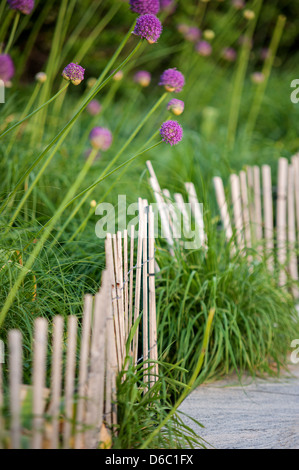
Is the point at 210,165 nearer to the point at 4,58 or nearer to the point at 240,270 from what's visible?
the point at 240,270

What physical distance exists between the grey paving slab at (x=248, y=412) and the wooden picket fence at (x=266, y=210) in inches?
31.9

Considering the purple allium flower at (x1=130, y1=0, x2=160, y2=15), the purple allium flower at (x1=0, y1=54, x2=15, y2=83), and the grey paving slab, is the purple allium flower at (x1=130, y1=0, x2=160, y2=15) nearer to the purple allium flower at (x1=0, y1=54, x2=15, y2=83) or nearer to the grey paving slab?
the purple allium flower at (x1=0, y1=54, x2=15, y2=83)

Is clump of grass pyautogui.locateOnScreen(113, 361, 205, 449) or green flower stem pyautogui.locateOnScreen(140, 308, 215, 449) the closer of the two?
green flower stem pyautogui.locateOnScreen(140, 308, 215, 449)

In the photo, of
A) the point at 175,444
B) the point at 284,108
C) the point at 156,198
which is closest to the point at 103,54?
the point at 284,108

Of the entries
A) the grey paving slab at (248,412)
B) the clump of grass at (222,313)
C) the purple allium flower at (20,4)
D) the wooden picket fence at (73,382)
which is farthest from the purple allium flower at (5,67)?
the grey paving slab at (248,412)

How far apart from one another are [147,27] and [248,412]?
4.96 feet

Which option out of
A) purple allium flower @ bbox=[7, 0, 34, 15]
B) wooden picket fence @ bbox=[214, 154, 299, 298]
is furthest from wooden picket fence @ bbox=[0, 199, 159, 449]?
wooden picket fence @ bbox=[214, 154, 299, 298]

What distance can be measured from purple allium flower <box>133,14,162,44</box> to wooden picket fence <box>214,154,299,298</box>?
4.66 feet

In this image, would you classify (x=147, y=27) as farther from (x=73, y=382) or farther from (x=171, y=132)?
(x=73, y=382)

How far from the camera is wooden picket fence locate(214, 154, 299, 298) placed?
10.1 feet

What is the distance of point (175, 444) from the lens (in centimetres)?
164

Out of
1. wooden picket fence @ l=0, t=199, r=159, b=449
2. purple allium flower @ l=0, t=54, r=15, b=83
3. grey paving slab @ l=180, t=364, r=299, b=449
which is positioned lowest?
grey paving slab @ l=180, t=364, r=299, b=449

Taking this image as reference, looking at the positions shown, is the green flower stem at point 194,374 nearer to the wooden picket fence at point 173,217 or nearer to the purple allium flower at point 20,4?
the wooden picket fence at point 173,217
